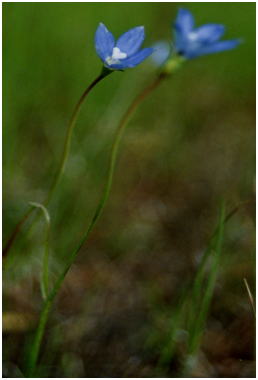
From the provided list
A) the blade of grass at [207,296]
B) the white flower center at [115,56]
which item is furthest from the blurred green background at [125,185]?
the white flower center at [115,56]

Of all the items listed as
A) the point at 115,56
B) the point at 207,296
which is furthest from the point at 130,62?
the point at 207,296

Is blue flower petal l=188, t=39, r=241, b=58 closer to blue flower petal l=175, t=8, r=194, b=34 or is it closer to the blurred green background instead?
blue flower petal l=175, t=8, r=194, b=34

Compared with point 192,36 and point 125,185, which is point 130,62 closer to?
point 192,36

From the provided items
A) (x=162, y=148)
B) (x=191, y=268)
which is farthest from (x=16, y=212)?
(x=162, y=148)

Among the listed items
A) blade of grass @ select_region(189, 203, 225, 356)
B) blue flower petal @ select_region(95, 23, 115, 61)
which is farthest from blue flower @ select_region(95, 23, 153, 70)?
blade of grass @ select_region(189, 203, 225, 356)

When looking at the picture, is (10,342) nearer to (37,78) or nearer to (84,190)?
(84,190)

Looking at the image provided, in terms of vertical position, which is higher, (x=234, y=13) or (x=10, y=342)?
(x=234, y=13)
